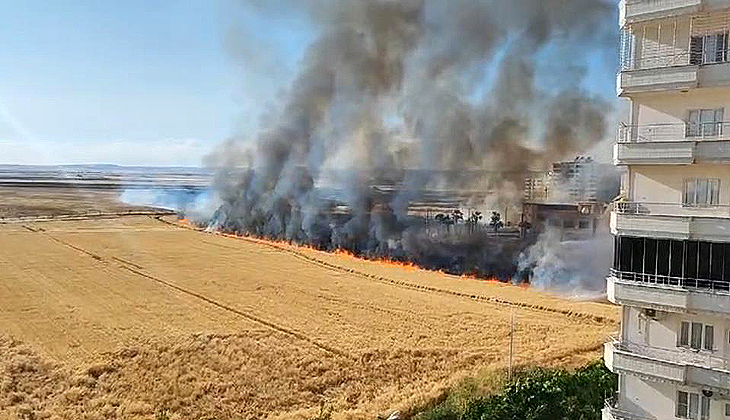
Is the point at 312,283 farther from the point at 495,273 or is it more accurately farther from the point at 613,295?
the point at 613,295

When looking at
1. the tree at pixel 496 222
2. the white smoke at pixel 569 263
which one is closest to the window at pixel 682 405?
the white smoke at pixel 569 263

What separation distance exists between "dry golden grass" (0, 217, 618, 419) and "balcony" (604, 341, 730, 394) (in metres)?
6.11

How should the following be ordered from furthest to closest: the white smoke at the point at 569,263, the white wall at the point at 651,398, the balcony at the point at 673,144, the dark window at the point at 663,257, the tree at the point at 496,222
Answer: the tree at the point at 496,222, the white smoke at the point at 569,263, the white wall at the point at 651,398, the dark window at the point at 663,257, the balcony at the point at 673,144

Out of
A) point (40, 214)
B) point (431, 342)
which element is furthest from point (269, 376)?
point (40, 214)

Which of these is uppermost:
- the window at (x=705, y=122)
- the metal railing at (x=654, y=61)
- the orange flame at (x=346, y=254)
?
the metal railing at (x=654, y=61)

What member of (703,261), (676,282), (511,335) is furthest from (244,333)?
(703,261)

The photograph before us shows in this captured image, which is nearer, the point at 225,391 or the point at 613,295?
the point at 613,295

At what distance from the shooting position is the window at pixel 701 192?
797 centimetres

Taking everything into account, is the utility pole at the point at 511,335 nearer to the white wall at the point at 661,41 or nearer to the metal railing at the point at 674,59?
the metal railing at the point at 674,59

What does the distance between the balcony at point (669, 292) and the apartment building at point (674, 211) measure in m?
0.01

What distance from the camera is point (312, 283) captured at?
1061 inches

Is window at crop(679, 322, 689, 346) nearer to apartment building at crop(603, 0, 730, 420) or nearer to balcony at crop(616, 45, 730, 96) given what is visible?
apartment building at crop(603, 0, 730, 420)

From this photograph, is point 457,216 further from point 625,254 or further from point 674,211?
point 674,211

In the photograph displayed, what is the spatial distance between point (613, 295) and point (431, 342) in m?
10.1
